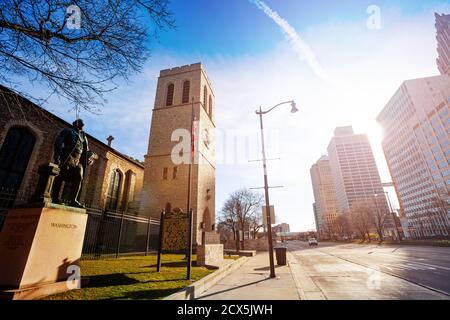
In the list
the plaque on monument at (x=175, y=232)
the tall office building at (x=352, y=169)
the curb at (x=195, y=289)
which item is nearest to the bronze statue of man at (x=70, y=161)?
the plaque on monument at (x=175, y=232)

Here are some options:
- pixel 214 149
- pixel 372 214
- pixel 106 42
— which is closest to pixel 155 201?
pixel 214 149

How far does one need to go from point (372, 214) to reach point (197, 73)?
5583 cm

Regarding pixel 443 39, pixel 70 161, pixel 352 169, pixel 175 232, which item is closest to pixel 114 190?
pixel 175 232

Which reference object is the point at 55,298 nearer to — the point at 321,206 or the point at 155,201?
the point at 155,201

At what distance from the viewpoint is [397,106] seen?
333 feet

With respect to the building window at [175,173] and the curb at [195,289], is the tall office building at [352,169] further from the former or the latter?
the curb at [195,289]

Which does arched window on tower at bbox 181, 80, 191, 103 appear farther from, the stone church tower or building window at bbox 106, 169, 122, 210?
building window at bbox 106, 169, 122, 210

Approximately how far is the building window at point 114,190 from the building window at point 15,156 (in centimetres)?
873

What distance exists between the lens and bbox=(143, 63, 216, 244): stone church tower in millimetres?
24159

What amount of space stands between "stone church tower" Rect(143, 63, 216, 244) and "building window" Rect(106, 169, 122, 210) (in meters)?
2.99

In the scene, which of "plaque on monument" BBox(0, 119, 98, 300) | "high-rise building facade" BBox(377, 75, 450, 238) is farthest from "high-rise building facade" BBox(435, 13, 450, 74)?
"plaque on monument" BBox(0, 119, 98, 300)

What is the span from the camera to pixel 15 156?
1446 cm

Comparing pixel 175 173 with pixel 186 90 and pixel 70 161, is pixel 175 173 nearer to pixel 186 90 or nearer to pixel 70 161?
pixel 186 90

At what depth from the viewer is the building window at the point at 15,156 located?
13.6 metres
